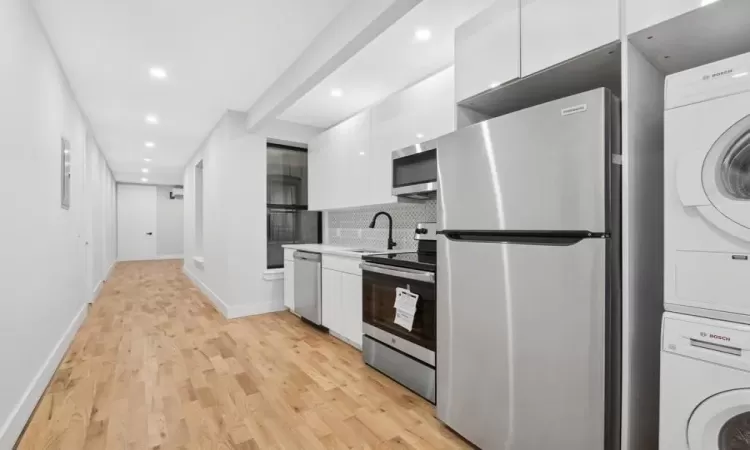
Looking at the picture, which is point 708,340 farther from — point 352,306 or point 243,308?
point 243,308

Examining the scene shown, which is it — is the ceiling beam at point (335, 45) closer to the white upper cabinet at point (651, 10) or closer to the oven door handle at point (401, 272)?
the white upper cabinet at point (651, 10)

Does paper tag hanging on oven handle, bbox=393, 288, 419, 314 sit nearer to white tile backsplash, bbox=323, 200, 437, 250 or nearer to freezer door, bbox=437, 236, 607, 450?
freezer door, bbox=437, 236, 607, 450

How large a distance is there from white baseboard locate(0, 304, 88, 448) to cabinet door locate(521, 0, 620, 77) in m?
3.11

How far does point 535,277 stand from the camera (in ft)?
4.63

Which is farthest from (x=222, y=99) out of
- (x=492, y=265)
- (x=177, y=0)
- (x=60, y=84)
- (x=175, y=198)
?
(x=175, y=198)

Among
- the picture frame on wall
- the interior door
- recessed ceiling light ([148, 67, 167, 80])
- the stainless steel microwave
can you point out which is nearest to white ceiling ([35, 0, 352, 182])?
recessed ceiling light ([148, 67, 167, 80])

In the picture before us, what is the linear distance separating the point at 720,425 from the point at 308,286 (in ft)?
10.6

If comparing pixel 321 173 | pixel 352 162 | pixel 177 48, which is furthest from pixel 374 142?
pixel 177 48

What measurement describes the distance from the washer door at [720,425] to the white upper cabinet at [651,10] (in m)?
1.22

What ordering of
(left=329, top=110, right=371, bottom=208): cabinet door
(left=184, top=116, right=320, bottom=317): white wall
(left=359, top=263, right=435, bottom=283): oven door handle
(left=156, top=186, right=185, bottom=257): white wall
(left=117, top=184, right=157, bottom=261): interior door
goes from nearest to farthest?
(left=359, top=263, right=435, bottom=283): oven door handle < (left=329, top=110, right=371, bottom=208): cabinet door < (left=184, top=116, right=320, bottom=317): white wall < (left=117, top=184, right=157, bottom=261): interior door < (left=156, top=186, right=185, bottom=257): white wall

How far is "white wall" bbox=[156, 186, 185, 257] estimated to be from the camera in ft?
35.8

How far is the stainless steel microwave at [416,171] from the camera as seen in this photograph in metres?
2.51

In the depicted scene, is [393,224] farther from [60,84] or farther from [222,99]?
[60,84]

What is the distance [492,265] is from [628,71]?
3.05 ft
